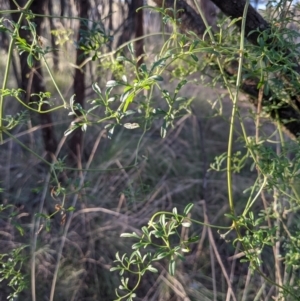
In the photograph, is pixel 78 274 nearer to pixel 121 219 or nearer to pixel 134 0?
pixel 121 219

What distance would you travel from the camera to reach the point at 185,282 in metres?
2.25

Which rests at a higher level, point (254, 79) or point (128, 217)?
point (254, 79)

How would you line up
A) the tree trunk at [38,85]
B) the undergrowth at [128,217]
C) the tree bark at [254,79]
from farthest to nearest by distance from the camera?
the tree trunk at [38,85], the undergrowth at [128,217], the tree bark at [254,79]

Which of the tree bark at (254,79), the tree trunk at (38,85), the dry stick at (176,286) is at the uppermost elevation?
the tree bark at (254,79)

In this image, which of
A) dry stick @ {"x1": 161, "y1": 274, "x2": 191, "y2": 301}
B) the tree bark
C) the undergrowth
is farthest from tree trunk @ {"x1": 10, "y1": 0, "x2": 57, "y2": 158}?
the tree bark

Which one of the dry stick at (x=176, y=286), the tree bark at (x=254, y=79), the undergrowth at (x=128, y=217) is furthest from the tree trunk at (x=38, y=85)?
the tree bark at (x=254, y=79)

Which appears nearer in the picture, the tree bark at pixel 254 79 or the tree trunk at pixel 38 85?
the tree bark at pixel 254 79

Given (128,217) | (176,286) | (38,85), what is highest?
(38,85)

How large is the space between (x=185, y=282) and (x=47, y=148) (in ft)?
2.89

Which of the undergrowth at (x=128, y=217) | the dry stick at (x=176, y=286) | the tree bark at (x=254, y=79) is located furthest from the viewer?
the dry stick at (x=176, y=286)

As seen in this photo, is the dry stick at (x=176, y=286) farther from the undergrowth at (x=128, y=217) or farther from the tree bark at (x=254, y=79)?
the tree bark at (x=254, y=79)

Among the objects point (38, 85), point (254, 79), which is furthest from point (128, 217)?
point (254, 79)

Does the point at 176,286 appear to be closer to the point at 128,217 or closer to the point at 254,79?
the point at 128,217

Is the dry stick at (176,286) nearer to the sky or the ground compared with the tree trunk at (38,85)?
nearer to the ground
